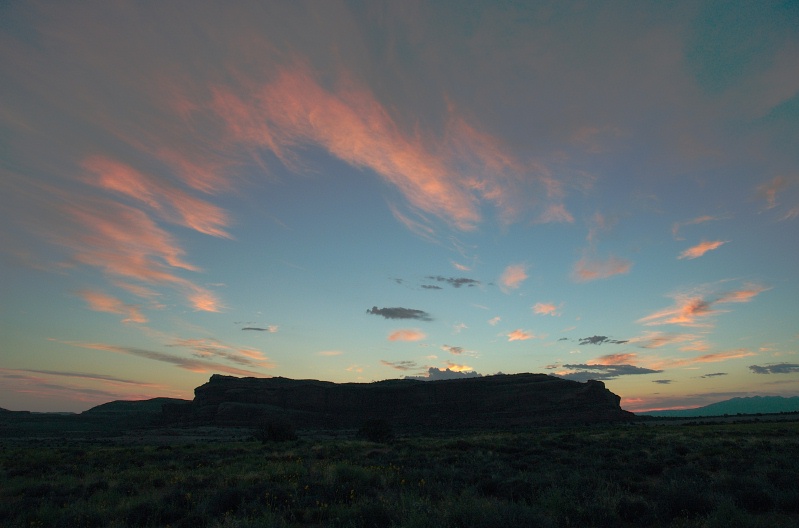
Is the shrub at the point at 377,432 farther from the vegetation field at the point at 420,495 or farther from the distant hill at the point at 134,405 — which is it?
the distant hill at the point at 134,405

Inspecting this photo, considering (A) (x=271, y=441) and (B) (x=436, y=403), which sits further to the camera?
(B) (x=436, y=403)

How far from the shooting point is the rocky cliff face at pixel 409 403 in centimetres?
8825

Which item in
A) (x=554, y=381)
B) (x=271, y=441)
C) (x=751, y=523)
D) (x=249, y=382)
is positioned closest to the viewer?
(x=751, y=523)

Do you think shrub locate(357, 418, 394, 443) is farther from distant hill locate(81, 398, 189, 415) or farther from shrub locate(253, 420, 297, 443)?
distant hill locate(81, 398, 189, 415)

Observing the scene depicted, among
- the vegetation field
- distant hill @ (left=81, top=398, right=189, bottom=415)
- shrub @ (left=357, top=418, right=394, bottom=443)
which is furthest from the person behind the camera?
distant hill @ (left=81, top=398, right=189, bottom=415)

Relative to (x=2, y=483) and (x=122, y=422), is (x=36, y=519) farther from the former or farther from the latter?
(x=122, y=422)

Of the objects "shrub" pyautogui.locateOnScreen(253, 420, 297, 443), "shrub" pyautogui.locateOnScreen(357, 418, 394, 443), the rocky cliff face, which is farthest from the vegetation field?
the rocky cliff face

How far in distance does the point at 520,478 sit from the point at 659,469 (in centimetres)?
627

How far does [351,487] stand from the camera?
12.5 m

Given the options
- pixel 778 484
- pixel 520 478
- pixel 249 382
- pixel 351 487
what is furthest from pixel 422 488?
pixel 249 382

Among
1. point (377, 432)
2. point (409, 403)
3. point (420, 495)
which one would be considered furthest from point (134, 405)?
point (420, 495)

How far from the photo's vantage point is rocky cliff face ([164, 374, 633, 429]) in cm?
8825

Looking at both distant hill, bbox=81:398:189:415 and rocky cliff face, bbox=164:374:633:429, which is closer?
rocky cliff face, bbox=164:374:633:429

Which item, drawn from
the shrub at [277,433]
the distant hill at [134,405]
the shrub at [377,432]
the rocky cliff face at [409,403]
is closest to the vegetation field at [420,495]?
the shrub at [377,432]
